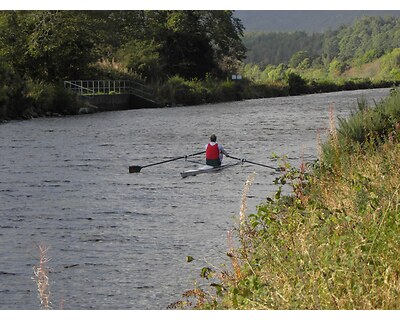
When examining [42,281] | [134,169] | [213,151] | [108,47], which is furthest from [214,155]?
[108,47]

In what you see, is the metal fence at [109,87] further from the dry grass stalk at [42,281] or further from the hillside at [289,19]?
the dry grass stalk at [42,281]

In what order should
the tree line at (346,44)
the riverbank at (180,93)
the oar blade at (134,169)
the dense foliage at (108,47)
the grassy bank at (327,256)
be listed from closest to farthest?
1. the grassy bank at (327,256)
2. the oar blade at (134,169)
3. the riverbank at (180,93)
4. the dense foliage at (108,47)
5. the tree line at (346,44)

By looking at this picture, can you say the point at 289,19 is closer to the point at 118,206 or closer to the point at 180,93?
the point at 180,93

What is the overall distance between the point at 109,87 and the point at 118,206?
34124mm

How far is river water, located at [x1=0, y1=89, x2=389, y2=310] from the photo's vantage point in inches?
445

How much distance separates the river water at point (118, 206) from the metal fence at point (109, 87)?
43.4 feet

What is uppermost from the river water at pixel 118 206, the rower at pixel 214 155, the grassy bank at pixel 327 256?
the grassy bank at pixel 327 256

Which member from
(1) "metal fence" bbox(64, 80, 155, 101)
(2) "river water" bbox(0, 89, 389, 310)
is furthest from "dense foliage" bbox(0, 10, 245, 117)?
(2) "river water" bbox(0, 89, 389, 310)

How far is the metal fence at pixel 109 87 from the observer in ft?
162

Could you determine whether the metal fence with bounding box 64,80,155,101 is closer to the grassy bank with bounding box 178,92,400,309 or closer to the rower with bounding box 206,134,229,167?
the rower with bounding box 206,134,229,167

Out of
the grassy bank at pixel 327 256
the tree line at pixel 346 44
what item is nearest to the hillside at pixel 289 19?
the grassy bank at pixel 327 256

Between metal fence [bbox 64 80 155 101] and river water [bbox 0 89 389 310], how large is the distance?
13.2 metres
